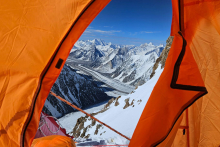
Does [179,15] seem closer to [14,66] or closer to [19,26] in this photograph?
[19,26]

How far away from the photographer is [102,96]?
6191 inches

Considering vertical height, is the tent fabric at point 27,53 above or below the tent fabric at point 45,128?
above

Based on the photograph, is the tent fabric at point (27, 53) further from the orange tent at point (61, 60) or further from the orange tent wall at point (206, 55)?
the orange tent wall at point (206, 55)

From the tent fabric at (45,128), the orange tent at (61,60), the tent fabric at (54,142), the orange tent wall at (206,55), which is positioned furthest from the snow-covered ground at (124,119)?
the orange tent at (61,60)

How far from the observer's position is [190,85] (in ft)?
7.53

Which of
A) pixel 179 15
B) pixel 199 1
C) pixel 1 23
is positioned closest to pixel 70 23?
pixel 1 23

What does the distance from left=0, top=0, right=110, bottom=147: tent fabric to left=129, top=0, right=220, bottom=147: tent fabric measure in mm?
1601

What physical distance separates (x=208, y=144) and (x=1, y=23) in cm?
416

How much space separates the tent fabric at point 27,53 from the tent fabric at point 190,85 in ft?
5.25

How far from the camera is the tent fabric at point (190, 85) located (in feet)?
7.85

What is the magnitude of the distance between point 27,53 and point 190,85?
2.31 metres

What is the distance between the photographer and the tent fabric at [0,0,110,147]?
2.04 meters

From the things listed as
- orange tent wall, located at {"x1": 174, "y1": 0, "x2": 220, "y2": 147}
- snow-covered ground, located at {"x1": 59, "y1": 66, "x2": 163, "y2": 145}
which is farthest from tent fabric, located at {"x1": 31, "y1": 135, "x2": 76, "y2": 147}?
snow-covered ground, located at {"x1": 59, "y1": 66, "x2": 163, "y2": 145}

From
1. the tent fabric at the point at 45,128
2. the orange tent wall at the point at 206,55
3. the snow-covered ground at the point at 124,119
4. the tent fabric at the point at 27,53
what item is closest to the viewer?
the tent fabric at the point at 27,53
